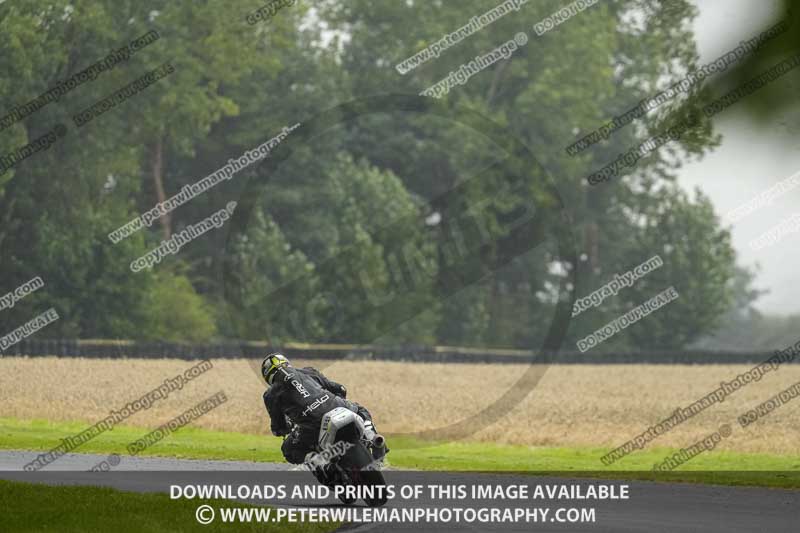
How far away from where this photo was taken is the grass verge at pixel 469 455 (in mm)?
23844

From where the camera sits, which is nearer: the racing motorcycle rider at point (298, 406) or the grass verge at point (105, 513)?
the grass verge at point (105, 513)

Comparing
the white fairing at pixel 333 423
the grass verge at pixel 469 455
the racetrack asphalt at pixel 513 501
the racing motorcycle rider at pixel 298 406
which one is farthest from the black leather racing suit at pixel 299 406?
the grass verge at pixel 469 455

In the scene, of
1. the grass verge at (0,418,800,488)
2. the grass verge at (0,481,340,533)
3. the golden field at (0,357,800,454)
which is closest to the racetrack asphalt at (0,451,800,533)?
the grass verge at (0,481,340,533)

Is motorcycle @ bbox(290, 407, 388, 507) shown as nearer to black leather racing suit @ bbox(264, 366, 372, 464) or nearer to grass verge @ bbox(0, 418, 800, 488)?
black leather racing suit @ bbox(264, 366, 372, 464)

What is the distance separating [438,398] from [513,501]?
23.1m

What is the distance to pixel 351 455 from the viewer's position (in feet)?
50.3

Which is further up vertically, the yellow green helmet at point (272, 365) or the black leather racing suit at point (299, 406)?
the yellow green helmet at point (272, 365)

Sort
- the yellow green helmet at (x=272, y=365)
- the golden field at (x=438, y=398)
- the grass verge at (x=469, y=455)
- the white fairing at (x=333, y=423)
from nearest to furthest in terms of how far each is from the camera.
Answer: the white fairing at (x=333, y=423), the yellow green helmet at (x=272, y=365), the grass verge at (x=469, y=455), the golden field at (x=438, y=398)

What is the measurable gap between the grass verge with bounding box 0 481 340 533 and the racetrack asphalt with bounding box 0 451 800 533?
1.24 metres

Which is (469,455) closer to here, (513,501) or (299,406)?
(513,501)

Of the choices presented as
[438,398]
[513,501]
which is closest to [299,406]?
[513,501]

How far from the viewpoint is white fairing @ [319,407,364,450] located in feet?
50.0

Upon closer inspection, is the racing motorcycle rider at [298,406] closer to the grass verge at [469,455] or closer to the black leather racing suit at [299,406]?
the black leather racing suit at [299,406]

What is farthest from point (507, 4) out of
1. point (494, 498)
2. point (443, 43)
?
point (494, 498)
